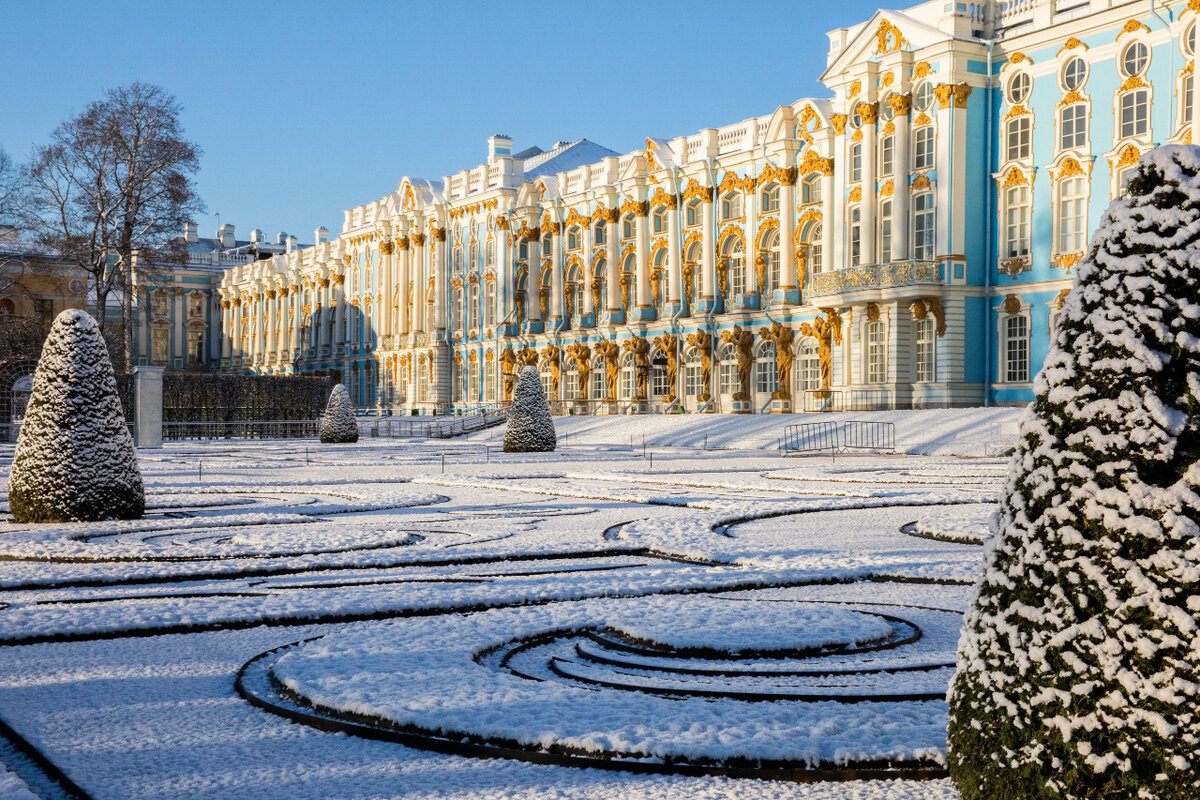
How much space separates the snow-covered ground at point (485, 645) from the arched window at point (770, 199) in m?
32.2

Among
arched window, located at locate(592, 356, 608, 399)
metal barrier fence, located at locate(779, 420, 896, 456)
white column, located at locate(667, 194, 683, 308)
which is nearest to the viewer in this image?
metal barrier fence, located at locate(779, 420, 896, 456)

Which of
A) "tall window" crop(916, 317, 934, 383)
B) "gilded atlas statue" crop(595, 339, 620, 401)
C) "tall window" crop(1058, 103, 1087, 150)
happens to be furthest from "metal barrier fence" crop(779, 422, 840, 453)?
"gilded atlas statue" crop(595, 339, 620, 401)

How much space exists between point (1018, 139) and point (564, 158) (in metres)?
31.2

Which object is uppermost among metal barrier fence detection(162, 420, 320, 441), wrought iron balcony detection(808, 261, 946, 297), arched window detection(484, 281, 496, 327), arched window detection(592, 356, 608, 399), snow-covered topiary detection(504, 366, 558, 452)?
arched window detection(484, 281, 496, 327)

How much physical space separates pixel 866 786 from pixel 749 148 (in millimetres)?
42987

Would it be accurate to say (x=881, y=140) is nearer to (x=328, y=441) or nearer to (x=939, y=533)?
(x=328, y=441)

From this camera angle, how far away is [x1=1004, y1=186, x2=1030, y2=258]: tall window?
35.3 m

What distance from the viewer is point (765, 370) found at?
1772 inches

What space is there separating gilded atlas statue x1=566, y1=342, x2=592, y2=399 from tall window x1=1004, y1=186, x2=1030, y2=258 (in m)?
21.4

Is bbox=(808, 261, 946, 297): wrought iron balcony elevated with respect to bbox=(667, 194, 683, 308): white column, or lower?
lower

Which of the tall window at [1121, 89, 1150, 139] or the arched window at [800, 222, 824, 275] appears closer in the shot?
the tall window at [1121, 89, 1150, 139]

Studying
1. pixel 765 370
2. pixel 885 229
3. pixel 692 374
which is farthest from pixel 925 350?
pixel 692 374

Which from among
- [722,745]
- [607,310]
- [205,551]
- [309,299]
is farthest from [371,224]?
[722,745]

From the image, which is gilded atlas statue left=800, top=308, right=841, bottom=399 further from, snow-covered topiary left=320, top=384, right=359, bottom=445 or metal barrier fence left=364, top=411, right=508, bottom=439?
snow-covered topiary left=320, top=384, right=359, bottom=445
